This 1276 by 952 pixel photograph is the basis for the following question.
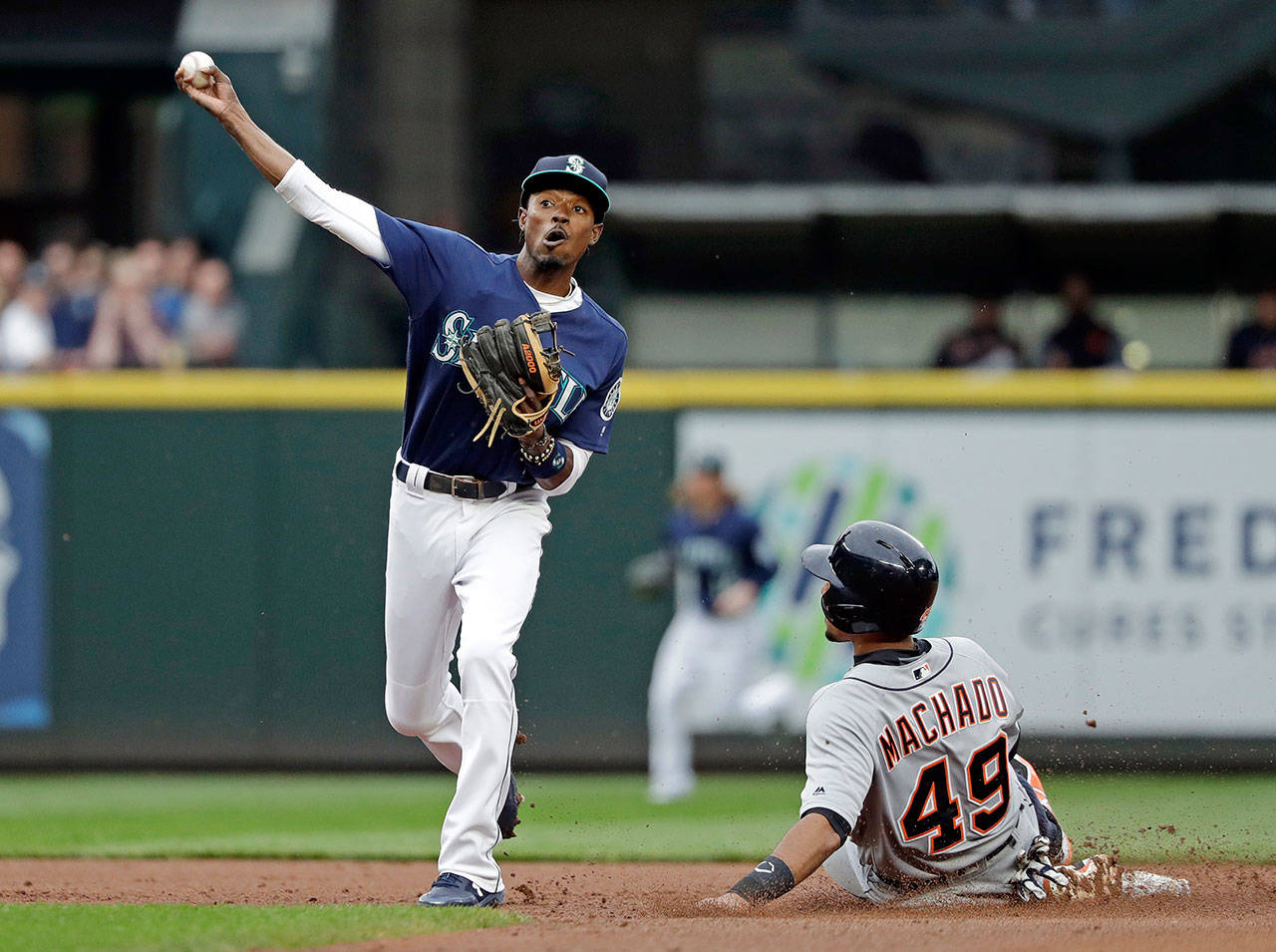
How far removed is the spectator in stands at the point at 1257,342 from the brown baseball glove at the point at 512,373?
6928mm

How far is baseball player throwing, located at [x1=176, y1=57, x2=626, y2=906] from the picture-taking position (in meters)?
4.62

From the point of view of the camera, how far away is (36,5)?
15.5 metres

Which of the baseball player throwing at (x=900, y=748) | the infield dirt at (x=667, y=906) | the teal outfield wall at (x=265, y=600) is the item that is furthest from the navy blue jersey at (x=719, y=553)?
the baseball player throwing at (x=900, y=748)

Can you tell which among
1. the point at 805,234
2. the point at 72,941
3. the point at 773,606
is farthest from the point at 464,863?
the point at 805,234

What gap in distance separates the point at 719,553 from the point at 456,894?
499 cm

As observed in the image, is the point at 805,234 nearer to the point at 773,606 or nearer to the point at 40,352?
the point at 773,606

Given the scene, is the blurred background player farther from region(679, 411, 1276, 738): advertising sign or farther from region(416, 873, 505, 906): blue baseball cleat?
region(416, 873, 505, 906): blue baseball cleat

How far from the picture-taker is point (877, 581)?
169 inches

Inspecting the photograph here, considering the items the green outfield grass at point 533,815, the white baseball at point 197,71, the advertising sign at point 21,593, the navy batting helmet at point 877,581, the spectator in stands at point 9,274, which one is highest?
the white baseball at point 197,71

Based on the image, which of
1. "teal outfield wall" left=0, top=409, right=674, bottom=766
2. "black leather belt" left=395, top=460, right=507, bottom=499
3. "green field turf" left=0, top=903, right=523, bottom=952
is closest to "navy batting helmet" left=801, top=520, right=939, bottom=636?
"black leather belt" left=395, top=460, right=507, bottom=499

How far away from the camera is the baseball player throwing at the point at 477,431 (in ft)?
15.2

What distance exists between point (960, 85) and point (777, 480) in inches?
225

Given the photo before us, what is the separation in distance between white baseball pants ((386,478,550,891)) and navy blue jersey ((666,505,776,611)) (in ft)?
14.4

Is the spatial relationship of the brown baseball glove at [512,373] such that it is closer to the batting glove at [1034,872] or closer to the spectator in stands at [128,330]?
the batting glove at [1034,872]
